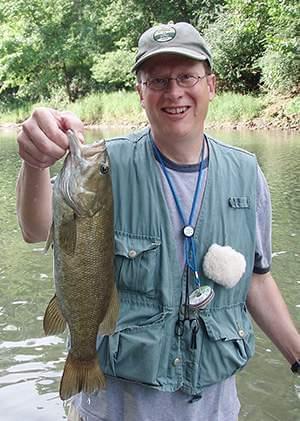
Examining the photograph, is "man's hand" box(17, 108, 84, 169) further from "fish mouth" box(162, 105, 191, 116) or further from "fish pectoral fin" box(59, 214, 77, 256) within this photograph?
"fish mouth" box(162, 105, 191, 116)

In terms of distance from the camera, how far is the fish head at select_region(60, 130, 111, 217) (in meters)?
2.22

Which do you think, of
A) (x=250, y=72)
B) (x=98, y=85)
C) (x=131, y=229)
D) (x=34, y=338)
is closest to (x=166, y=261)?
(x=131, y=229)

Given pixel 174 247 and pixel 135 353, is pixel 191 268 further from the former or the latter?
pixel 135 353

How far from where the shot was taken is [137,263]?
2590mm

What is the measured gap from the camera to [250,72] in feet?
98.6

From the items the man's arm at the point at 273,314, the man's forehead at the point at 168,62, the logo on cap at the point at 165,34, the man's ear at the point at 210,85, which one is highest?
the logo on cap at the point at 165,34

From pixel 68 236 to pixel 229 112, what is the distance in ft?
80.0

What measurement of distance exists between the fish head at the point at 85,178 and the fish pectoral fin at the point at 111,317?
355 millimetres

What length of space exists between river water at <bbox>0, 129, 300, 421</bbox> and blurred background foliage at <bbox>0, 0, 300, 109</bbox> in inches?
731

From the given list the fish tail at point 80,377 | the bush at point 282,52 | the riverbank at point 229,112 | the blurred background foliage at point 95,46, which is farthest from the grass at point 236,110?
the fish tail at point 80,377

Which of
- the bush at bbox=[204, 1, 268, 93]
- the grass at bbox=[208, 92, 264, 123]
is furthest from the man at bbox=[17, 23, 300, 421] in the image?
the bush at bbox=[204, 1, 268, 93]

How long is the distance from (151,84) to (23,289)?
5207 millimetres

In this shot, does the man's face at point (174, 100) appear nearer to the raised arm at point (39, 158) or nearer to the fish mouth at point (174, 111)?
the fish mouth at point (174, 111)

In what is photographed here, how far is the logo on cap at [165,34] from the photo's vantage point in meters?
2.69
